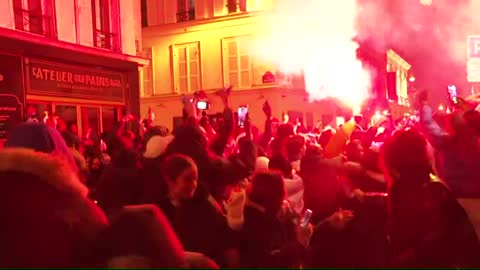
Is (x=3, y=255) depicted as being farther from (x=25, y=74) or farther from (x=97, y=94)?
(x=97, y=94)

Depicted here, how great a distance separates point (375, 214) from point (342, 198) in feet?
4.14

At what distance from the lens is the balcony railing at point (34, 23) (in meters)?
16.2

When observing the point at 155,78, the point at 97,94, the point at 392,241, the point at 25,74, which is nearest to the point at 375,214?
the point at 392,241

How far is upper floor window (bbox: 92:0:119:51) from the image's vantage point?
19578mm

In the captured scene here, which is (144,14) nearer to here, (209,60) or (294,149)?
(209,60)

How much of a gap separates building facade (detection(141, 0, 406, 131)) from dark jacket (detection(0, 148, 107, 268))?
27.0 m

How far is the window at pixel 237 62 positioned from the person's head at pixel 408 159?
89.0ft

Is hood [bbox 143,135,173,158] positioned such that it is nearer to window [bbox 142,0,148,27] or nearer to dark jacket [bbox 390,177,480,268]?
dark jacket [bbox 390,177,480,268]

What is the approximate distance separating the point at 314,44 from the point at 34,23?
1555 cm

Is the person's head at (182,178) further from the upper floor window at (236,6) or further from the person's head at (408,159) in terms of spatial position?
the upper floor window at (236,6)

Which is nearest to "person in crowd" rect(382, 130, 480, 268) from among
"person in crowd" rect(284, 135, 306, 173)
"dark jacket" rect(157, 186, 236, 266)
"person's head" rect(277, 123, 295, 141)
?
"dark jacket" rect(157, 186, 236, 266)

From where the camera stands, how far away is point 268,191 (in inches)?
150

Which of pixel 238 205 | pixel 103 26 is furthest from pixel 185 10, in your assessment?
pixel 238 205

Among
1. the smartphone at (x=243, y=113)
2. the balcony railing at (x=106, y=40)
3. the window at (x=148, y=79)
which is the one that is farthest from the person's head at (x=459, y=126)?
the window at (x=148, y=79)
